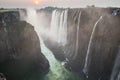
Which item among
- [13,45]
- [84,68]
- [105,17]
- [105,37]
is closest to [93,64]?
[84,68]

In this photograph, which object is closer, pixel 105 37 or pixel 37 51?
pixel 105 37

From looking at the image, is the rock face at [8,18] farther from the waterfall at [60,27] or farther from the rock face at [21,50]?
the waterfall at [60,27]

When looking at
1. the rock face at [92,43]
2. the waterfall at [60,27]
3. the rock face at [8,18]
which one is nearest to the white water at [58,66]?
the waterfall at [60,27]

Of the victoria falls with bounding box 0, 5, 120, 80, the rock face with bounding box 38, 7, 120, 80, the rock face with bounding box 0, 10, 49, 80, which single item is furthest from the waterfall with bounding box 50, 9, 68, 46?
the rock face with bounding box 0, 10, 49, 80

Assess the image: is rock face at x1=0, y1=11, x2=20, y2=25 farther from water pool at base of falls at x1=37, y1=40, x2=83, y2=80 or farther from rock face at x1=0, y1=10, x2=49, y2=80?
water pool at base of falls at x1=37, y1=40, x2=83, y2=80

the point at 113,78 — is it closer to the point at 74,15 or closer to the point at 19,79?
the point at 19,79

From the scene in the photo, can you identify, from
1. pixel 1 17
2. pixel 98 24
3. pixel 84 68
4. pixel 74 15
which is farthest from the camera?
pixel 74 15

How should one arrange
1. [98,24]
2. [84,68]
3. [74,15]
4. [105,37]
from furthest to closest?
[74,15] < [84,68] < [98,24] < [105,37]
